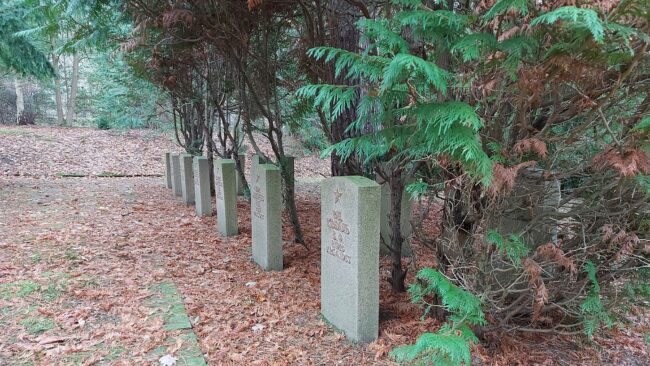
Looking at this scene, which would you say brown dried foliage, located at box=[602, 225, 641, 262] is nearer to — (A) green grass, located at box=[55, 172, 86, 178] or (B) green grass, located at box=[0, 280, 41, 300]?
(B) green grass, located at box=[0, 280, 41, 300]

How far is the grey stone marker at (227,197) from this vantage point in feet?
21.3

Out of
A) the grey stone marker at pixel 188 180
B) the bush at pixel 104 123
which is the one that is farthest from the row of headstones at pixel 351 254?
the bush at pixel 104 123

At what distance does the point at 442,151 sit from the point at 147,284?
349 cm

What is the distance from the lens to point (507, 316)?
3.23 meters

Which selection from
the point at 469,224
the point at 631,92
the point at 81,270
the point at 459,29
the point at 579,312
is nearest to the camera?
the point at 459,29

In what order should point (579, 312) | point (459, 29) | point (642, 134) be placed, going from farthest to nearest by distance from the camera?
point (579, 312) < point (459, 29) < point (642, 134)

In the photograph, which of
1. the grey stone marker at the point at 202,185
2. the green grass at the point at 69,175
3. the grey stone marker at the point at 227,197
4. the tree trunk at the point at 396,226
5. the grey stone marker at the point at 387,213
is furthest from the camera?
the green grass at the point at 69,175

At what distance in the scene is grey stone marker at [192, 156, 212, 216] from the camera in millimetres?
7742

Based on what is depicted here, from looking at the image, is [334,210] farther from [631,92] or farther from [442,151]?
[631,92]

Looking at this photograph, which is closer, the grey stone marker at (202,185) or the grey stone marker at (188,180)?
the grey stone marker at (202,185)

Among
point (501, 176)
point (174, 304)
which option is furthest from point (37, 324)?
point (501, 176)

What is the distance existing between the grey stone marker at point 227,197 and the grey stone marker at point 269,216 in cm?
133

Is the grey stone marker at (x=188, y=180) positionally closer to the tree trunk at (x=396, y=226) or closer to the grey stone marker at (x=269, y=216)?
the grey stone marker at (x=269, y=216)

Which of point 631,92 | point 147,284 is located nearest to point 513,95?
point 631,92
